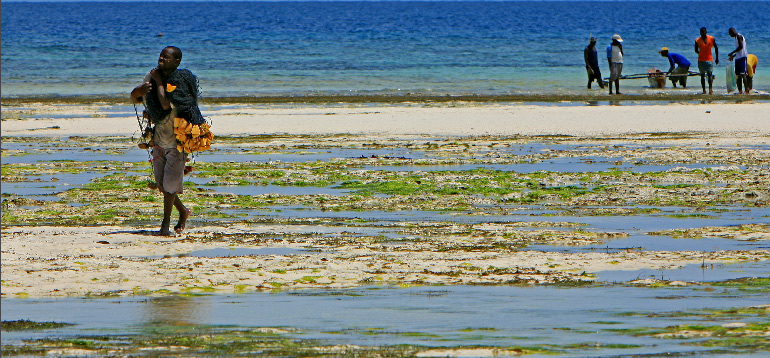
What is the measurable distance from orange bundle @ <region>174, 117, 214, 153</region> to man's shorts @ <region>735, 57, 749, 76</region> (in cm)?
1831

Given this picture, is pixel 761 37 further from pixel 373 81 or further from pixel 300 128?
pixel 300 128

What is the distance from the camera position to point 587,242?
7590 millimetres

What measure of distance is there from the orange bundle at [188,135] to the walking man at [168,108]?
5cm

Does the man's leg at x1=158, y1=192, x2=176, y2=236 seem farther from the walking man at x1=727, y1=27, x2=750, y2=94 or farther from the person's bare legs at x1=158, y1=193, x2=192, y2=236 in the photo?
the walking man at x1=727, y1=27, x2=750, y2=94

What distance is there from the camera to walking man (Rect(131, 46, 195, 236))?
7.85 meters

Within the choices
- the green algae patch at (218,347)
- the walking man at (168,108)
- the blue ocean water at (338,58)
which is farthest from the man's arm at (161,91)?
the blue ocean water at (338,58)

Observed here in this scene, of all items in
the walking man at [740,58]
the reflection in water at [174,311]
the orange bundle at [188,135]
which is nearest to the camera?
the reflection in water at [174,311]

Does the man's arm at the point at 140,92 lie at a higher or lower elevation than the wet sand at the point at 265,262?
higher

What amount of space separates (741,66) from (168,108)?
61.9ft

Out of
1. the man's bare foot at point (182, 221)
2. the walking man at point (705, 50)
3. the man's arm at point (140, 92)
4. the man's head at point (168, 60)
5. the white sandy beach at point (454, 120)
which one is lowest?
the man's bare foot at point (182, 221)

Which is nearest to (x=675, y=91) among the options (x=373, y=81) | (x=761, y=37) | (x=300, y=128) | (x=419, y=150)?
(x=373, y=81)

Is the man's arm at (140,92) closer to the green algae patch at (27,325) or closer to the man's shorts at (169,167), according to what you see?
the man's shorts at (169,167)

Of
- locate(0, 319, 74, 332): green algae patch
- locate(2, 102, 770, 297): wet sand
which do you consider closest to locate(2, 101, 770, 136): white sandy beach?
locate(2, 102, 770, 297): wet sand

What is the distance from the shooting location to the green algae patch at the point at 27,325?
5000 mm
